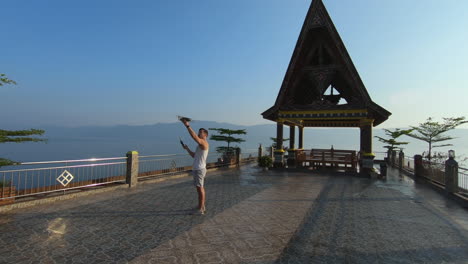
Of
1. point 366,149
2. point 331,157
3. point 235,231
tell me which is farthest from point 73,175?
point 366,149

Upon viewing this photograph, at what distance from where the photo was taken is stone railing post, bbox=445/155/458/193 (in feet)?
27.6

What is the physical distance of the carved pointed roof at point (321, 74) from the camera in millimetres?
13766

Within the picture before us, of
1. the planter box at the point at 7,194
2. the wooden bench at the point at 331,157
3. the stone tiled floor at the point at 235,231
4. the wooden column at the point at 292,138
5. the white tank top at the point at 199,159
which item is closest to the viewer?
the stone tiled floor at the point at 235,231

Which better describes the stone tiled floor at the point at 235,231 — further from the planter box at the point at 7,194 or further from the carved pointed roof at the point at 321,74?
the carved pointed roof at the point at 321,74

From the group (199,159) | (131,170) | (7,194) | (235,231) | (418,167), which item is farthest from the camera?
(418,167)

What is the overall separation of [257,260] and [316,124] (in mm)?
19461

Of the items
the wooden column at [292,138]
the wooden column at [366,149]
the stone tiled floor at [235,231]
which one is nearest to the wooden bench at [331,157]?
the wooden column at [366,149]

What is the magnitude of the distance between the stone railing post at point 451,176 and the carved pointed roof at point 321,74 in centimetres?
495

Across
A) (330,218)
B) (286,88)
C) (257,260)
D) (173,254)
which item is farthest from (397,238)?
(286,88)

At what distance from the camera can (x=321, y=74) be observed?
14609mm

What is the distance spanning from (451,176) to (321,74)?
849 cm

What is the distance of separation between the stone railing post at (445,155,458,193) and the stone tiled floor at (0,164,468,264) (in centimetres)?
144

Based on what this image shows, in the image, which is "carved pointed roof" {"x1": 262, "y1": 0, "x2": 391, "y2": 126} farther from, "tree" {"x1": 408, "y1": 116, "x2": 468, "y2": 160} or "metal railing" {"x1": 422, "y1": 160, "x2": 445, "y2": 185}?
"tree" {"x1": 408, "y1": 116, "x2": 468, "y2": 160}

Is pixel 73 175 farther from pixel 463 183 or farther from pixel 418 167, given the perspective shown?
pixel 418 167
